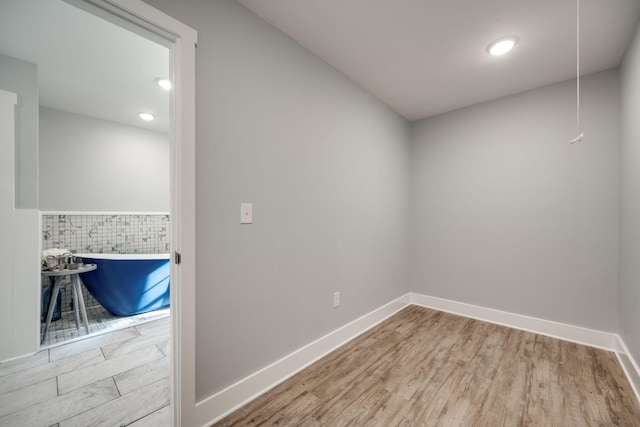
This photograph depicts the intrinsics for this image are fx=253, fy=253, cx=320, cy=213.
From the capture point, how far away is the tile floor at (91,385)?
1488 mm

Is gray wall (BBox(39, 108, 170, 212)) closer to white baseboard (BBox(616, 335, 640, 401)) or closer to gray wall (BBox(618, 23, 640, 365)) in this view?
gray wall (BBox(618, 23, 640, 365))

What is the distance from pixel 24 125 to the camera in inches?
84.3

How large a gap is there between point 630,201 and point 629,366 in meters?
1.17

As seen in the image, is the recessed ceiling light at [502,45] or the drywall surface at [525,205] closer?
the recessed ceiling light at [502,45]

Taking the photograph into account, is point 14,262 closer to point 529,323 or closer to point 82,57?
point 82,57

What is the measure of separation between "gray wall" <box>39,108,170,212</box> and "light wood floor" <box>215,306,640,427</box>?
362 centimetres

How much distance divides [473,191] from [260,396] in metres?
2.88

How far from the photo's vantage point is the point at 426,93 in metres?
2.67

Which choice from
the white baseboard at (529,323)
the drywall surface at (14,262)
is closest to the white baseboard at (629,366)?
the white baseboard at (529,323)

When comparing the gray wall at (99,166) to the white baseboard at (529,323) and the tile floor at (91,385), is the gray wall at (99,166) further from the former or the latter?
the white baseboard at (529,323)

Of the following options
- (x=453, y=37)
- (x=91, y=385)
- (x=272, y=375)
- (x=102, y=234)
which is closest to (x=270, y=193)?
(x=272, y=375)

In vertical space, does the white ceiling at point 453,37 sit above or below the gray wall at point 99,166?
above

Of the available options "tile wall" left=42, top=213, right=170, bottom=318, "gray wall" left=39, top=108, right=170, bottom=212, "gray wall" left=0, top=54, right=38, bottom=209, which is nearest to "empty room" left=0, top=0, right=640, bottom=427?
"gray wall" left=0, top=54, right=38, bottom=209

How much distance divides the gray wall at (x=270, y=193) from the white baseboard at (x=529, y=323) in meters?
1.13
